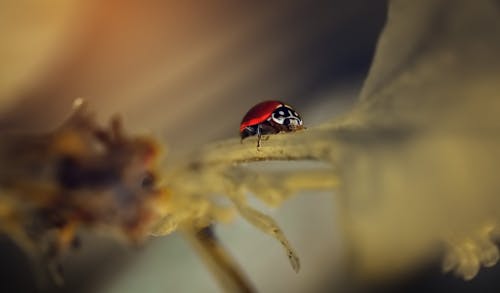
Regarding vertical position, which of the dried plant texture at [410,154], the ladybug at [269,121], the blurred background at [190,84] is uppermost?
the blurred background at [190,84]

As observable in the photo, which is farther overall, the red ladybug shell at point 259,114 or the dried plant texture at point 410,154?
the red ladybug shell at point 259,114

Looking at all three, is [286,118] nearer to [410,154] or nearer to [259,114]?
[259,114]

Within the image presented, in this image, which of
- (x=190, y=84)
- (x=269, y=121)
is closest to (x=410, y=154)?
(x=269, y=121)

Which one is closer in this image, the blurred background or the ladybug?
the ladybug

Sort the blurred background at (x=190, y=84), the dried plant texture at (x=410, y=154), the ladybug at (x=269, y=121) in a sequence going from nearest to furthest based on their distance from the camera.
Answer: the dried plant texture at (x=410, y=154), the ladybug at (x=269, y=121), the blurred background at (x=190, y=84)

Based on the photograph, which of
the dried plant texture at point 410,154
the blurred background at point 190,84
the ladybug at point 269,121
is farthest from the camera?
the blurred background at point 190,84

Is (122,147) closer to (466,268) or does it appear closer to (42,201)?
(42,201)

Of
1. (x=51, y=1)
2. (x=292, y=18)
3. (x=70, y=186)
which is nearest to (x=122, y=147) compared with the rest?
(x=70, y=186)
